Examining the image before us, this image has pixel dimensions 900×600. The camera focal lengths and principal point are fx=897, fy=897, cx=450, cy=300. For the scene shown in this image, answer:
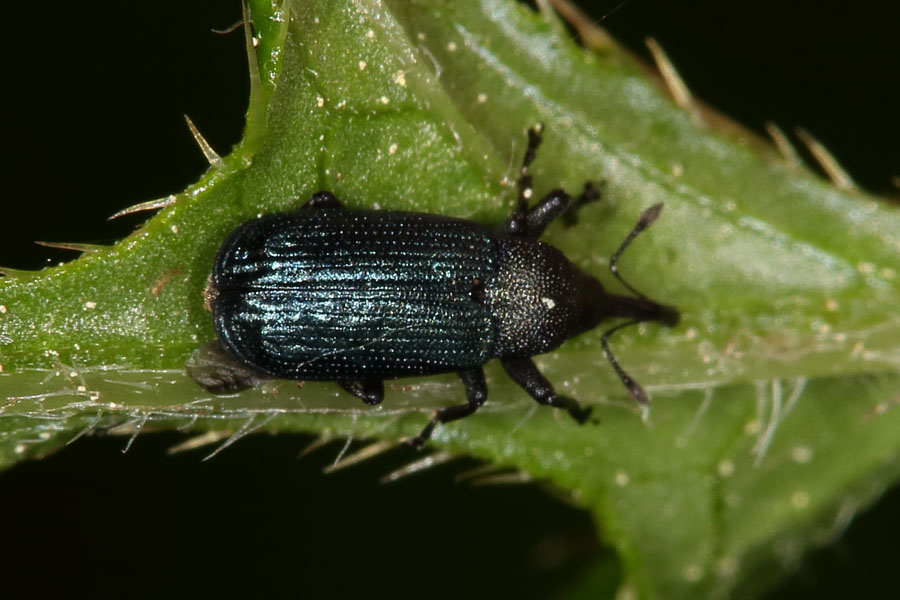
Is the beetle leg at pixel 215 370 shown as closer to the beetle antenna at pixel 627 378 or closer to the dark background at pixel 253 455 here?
the dark background at pixel 253 455

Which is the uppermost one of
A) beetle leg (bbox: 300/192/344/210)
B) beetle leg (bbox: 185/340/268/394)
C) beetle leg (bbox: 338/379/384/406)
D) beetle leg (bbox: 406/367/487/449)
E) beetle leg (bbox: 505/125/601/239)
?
beetle leg (bbox: 300/192/344/210)

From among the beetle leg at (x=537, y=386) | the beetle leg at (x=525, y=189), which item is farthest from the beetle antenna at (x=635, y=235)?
the beetle leg at (x=537, y=386)

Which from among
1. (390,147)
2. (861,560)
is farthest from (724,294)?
(861,560)

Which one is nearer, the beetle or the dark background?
the beetle

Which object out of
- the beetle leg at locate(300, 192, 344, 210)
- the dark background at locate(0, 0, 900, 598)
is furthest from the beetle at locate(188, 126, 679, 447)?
the dark background at locate(0, 0, 900, 598)

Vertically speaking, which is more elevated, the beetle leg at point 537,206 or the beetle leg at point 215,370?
the beetle leg at point 215,370

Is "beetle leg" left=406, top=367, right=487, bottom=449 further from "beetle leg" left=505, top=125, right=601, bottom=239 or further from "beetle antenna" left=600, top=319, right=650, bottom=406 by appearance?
"beetle leg" left=505, top=125, right=601, bottom=239

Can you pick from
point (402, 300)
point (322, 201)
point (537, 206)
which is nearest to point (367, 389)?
point (402, 300)
